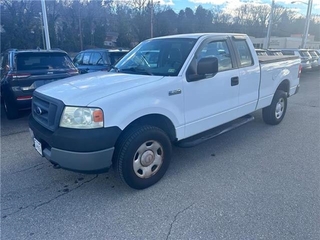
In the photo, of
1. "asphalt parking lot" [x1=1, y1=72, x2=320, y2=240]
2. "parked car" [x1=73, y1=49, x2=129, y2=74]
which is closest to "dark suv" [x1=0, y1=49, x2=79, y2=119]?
"asphalt parking lot" [x1=1, y1=72, x2=320, y2=240]

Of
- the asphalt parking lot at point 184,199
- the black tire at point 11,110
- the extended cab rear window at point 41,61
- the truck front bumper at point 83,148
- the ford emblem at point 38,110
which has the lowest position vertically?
the asphalt parking lot at point 184,199

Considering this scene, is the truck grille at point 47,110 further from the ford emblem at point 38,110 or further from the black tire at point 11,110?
the black tire at point 11,110

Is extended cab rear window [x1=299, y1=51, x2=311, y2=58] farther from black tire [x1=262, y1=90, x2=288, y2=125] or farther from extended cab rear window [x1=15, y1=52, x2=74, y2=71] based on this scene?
extended cab rear window [x1=15, y1=52, x2=74, y2=71]

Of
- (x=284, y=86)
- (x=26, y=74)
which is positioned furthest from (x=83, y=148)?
(x=284, y=86)

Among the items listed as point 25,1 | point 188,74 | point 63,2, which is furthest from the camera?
point 63,2

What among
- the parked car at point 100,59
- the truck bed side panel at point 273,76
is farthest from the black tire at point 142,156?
the parked car at point 100,59

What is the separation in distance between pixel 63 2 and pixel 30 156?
44249mm

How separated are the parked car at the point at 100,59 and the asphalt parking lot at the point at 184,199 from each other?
4.71m

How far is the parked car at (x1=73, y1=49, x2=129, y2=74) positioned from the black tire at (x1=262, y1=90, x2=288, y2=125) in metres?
4.95

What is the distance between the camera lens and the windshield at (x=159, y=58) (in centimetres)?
350

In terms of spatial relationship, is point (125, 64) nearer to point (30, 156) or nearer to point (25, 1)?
point (30, 156)

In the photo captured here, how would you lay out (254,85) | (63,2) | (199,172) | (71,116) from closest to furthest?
1. (71,116)
2. (199,172)
3. (254,85)
4. (63,2)

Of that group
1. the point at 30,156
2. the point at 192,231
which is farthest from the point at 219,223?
the point at 30,156

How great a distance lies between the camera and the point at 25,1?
32594mm
